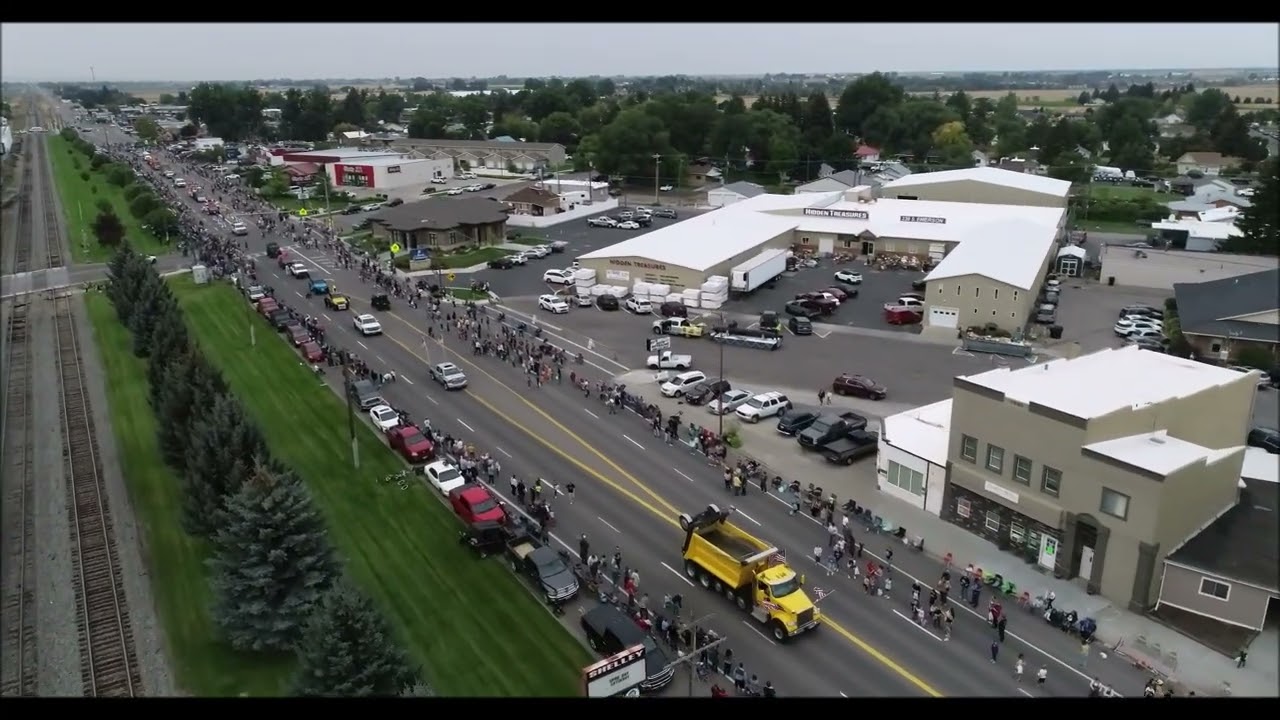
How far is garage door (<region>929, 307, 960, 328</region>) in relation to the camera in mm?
38844

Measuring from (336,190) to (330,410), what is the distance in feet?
198

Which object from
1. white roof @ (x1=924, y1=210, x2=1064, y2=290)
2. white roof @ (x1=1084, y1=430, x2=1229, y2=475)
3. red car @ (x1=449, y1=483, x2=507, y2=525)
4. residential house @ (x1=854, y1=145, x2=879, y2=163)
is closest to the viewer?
white roof @ (x1=1084, y1=430, x2=1229, y2=475)

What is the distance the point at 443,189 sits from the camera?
86.1m

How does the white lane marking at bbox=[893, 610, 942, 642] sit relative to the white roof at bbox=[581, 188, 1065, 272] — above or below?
below

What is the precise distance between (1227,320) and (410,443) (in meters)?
26.7

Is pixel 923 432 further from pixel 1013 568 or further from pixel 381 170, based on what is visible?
pixel 381 170

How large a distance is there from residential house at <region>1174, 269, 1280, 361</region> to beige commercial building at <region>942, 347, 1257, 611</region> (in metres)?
4.37

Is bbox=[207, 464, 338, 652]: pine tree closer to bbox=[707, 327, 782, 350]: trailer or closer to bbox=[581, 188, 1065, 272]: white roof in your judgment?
bbox=[707, 327, 782, 350]: trailer

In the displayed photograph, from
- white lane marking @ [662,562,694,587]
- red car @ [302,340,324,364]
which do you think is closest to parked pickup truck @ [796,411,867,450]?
white lane marking @ [662,562,694,587]

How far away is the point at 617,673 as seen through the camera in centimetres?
1520

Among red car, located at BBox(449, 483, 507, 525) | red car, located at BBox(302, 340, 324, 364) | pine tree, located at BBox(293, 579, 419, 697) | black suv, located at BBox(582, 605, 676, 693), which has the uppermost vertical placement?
pine tree, located at BBox(293, 579, 419, 697)

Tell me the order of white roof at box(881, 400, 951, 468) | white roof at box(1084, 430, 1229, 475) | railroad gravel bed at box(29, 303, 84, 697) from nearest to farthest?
railroad gravel bed at box(29, 303, 84, 697) < white roof at box(1084, 430, 1229, 475) < white roof at box(881, 400, 951, 468)

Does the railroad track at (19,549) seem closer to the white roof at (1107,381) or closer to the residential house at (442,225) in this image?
the white roof at (1107,381)

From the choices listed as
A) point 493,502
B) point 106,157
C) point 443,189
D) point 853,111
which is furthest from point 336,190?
point 493,502
